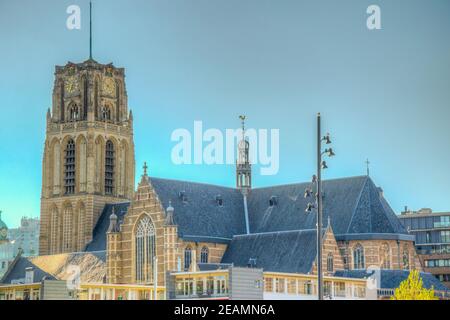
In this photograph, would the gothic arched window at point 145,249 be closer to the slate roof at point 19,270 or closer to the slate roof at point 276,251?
the slate roof at point 276,251

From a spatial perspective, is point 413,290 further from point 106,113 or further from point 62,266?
point 106,113

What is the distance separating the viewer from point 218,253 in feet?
318

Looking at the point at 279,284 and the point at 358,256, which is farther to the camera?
the point at 358,256

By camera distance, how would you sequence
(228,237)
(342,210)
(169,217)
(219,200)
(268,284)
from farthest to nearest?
(219,200)
(228,237)
(342,210)
(169,217)
(268,284)

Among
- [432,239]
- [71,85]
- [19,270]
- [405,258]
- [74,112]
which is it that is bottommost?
[19,270]

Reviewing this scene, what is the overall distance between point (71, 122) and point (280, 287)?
1762 inches

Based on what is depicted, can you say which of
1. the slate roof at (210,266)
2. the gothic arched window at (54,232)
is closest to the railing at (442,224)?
the slate roof at (210,266)

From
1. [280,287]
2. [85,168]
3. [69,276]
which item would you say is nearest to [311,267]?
[280,287]

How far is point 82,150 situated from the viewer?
117875mm

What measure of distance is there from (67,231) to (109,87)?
16.9m

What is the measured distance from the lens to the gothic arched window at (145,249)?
9338 centimetres

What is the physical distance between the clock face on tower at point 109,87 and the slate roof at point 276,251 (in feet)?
99.3

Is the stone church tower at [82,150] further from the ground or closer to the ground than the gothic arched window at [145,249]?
further from the ground

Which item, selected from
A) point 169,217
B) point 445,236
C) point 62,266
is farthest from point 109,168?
point 445,236
